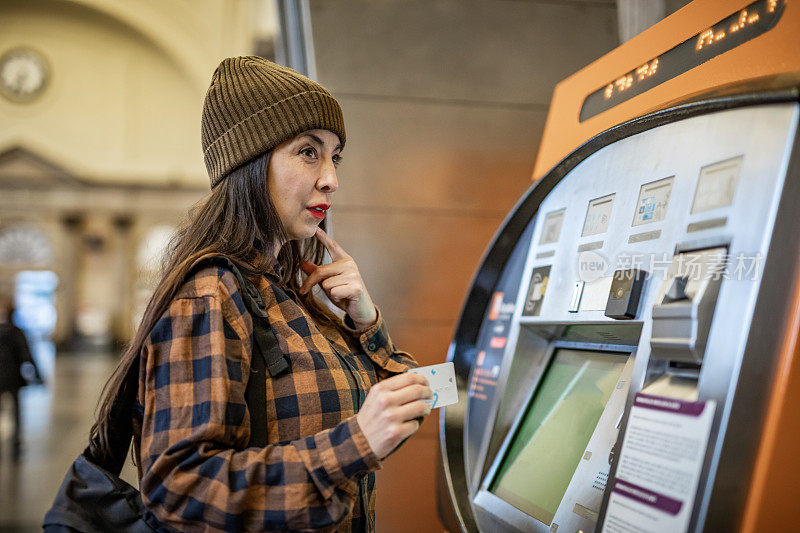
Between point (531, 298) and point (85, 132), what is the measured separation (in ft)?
58.2

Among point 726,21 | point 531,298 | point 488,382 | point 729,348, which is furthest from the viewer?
point 488,382

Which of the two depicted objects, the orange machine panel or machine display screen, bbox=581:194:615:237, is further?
machine display screen, bbox=581:194:615:237

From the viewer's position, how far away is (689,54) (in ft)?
4.05

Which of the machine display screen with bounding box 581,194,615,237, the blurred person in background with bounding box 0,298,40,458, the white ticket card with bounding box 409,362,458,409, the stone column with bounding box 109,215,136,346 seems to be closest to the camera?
the white ticket card with bounding box 409,362,458,409

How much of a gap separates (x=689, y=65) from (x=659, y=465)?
2.46 feet

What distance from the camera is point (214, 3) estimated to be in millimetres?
14445

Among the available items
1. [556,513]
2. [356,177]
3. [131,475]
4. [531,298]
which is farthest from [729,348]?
[131,475]

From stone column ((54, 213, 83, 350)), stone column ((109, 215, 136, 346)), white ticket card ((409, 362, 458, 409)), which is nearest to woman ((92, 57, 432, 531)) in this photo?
white ticket card ((409, 362, 458, 409))

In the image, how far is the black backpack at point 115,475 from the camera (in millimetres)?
1046

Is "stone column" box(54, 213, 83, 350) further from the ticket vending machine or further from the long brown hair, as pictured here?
the long brown hair

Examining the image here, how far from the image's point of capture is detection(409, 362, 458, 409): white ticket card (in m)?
1.18

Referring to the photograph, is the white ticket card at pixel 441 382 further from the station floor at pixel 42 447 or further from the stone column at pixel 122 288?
the stone column at pixel 122 288

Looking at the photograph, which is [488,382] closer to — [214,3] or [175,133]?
[214,3]

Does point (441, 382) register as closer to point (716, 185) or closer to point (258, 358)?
point (258, 358)
